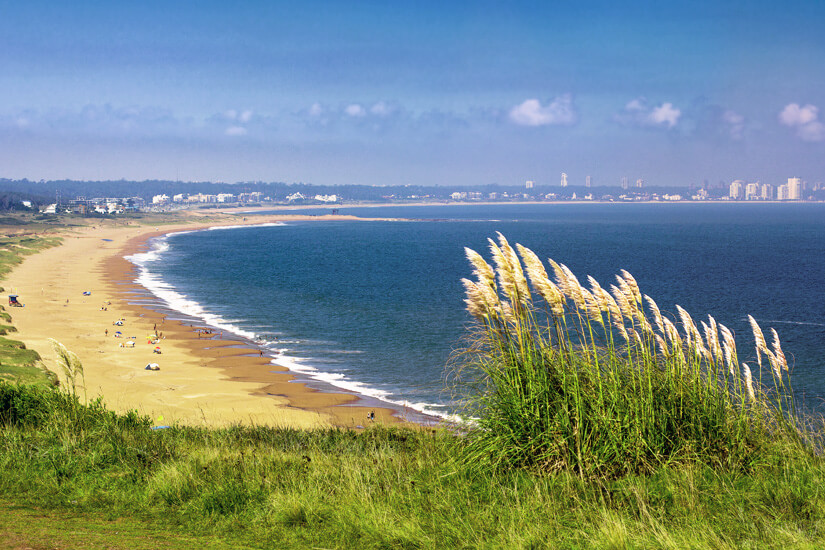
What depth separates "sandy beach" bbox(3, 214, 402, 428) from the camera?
24.1 meters

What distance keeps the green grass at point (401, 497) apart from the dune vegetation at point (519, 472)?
0.02 meters

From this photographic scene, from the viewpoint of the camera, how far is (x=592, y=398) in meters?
7.21

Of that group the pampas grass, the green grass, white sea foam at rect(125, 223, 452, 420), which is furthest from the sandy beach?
the pampas grass

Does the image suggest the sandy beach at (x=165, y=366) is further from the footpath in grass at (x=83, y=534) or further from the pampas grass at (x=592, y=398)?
the pampas grass at (x=592, y=398)

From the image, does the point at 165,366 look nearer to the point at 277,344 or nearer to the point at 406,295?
the point at 277,344

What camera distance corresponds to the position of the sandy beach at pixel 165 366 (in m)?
24.1

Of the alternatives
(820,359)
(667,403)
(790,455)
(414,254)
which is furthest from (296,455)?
(414,254)

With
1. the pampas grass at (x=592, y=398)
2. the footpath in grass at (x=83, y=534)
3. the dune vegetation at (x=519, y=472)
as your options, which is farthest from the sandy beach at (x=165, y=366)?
the pampas grass at (x=592, y=398)

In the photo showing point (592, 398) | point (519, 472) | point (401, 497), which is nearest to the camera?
point (401, 497)

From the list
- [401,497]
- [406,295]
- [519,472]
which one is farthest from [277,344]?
[401,497]

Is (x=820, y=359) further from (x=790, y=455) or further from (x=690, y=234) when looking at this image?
(x=690, y=234)

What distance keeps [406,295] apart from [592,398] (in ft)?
171

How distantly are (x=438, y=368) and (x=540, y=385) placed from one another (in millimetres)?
25096

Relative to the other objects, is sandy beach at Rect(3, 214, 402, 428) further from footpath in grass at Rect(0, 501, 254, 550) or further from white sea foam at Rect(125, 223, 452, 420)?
footpath in grass at Rect(0, 501, 254, 550)
